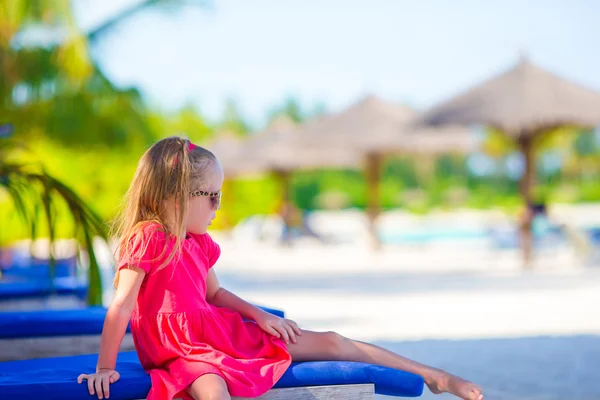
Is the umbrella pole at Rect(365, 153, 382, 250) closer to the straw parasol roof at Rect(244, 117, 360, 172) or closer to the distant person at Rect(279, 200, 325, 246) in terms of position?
the distant person at Rect(279, 200, 325, 246)

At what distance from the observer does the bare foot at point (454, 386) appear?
286cm

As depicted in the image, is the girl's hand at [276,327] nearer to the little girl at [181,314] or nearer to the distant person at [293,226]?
the little girl at [181,314]

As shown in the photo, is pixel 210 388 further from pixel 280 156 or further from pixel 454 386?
pixel 280 156

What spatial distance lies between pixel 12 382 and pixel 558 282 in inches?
344

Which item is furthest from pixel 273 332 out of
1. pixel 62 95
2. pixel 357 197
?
pixel 357 197

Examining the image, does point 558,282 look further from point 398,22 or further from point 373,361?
point 398,22

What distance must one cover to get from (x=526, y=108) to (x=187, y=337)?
10.5 m

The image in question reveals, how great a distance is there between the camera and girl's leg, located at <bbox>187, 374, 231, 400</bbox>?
2.64 m

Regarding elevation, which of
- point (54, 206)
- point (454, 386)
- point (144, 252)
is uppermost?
point (54, 206)

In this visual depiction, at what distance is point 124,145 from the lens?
38.4ft

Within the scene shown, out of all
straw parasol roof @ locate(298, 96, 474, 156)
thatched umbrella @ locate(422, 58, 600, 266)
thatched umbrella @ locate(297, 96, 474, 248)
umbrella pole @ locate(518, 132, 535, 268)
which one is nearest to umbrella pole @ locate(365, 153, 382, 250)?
thatched umbrella @ locate(297, 96, 474, 248)

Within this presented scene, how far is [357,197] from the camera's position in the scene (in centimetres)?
3148

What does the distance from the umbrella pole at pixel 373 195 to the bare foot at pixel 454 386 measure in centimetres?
1388

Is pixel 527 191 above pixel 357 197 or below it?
below
